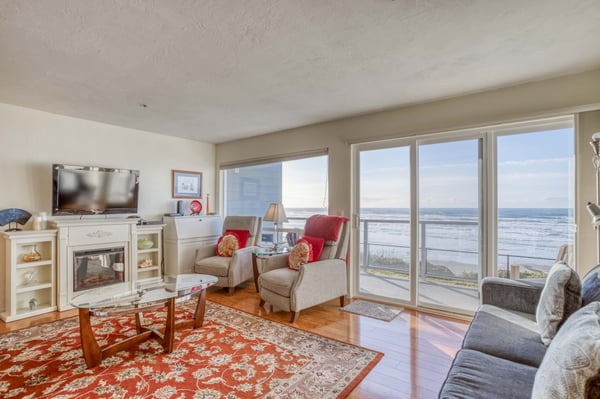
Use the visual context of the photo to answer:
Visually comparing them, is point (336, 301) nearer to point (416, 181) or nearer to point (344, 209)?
point (344, 209)

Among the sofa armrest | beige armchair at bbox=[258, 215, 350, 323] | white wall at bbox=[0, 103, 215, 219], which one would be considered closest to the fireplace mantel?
white wall at bbox=[0, 103, 215, 219]

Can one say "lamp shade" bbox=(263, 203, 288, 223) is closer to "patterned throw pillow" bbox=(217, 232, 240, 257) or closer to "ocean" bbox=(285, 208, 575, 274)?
"patterned throw pillow" bbox=(217, 232, 240, 257)

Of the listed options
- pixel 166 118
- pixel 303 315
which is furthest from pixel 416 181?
pixel 166 118

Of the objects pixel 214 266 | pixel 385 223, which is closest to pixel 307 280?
pixel 385 223

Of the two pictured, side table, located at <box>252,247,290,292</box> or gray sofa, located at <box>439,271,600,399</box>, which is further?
side table, located at <box>252,247,290,292</box>

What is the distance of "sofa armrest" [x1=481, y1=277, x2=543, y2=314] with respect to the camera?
6.64ft

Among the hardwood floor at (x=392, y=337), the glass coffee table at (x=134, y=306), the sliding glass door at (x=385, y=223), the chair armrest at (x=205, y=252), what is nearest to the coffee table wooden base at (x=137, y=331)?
the glass coffee table at (x=134, y=306)

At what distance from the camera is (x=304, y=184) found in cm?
445

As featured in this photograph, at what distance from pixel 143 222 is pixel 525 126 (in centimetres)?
472

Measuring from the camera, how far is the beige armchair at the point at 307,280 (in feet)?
9.79

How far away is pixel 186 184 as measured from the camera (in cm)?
499

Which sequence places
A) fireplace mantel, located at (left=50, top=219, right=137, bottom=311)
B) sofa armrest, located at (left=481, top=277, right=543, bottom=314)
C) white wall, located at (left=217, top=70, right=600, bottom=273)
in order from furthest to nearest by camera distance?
fireplace mantel, located at (left=50, top=219, right=137, bottom=311), white wall, located at (left=217, top=70, right=600, bottom=273), sofa armrest, located at (left=481, top=277, right=543, bottom=314)

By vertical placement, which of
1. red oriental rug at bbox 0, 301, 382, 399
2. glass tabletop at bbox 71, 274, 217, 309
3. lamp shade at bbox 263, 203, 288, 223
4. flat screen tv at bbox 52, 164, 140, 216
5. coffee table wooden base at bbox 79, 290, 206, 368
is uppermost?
flat screen tv at bbox 52, 164, 140, 216

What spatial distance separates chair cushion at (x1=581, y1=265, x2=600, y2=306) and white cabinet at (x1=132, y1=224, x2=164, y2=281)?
4.42 metres
